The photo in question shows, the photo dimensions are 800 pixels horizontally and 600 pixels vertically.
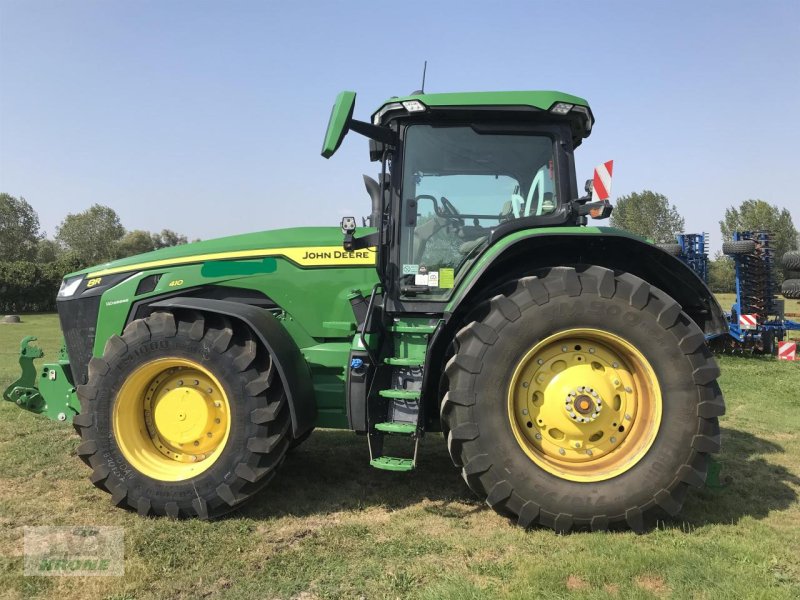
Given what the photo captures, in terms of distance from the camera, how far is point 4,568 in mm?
2875

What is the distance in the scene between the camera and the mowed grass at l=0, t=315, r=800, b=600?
269 centimetres

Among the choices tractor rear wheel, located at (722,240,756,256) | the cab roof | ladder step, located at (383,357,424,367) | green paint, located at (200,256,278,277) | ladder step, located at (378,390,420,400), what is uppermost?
the cab roof

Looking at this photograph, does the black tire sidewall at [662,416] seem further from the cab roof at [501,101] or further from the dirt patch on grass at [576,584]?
the cab roof at [501,101]

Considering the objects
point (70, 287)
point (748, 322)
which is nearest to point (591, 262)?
point (70, 287)

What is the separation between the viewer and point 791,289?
13.1m

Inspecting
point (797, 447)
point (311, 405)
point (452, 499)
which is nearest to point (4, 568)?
point (311, 405)

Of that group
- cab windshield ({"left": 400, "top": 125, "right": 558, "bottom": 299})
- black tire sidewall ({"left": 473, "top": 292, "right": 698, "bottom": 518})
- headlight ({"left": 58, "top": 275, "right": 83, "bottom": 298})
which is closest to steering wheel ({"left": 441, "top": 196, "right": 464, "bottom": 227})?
cab windshield ({"left": 400, "top": 125, "right": 558, "bottom": 299})

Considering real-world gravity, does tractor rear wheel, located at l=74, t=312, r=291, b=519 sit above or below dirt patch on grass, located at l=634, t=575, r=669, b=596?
above

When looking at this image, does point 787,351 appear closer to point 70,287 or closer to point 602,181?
point 602,181

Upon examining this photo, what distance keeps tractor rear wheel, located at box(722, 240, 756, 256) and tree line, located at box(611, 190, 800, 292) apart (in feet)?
88.0

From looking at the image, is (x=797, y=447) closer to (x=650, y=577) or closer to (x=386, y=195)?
(x=650, y=577)

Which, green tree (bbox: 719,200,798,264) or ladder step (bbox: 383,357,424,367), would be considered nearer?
ladder step (bbox: 383,357,424,367)

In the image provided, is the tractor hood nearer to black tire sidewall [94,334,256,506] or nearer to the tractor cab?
the tractor cab

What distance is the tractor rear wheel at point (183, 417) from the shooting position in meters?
3.47
